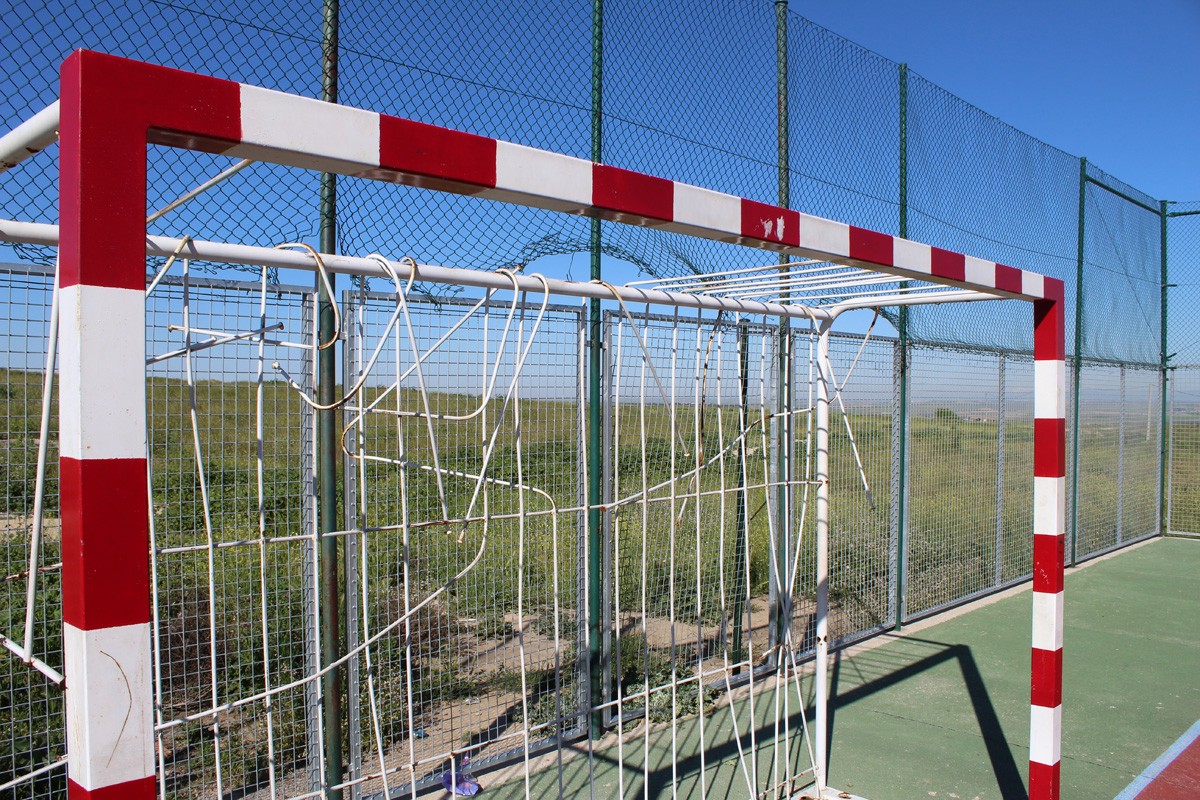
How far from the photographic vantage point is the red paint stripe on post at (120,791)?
3.24 feet

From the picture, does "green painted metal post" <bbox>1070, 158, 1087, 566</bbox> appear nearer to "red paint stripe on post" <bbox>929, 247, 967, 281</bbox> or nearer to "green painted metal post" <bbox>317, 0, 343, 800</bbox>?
"red paint stripe on post" <bbox>929, 247, 967, 281</bbox>

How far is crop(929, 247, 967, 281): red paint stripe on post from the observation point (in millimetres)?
2449

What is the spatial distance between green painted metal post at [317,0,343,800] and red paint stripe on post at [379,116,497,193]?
1.59 meters

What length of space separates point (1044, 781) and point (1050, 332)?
152 cm

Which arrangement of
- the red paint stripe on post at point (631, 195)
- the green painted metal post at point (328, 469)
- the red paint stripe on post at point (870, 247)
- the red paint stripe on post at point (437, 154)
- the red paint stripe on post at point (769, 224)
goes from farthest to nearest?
the green painted metal post at point (328, 469) → the red paint stripe on post at point (870, 247) → the red paint stripe on post at point (769, 224) → the red paint stripe on post at point (631, 195) → the red paint stripe on post at point (437, 154)

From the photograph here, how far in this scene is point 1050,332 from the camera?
306 cm

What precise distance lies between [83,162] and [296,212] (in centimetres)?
204

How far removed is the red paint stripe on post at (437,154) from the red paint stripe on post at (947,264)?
1.50m

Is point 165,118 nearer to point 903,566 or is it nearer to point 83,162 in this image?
point 83,162

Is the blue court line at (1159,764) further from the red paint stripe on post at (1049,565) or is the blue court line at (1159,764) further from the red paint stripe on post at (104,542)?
the red paint stripe on post at (104,542)

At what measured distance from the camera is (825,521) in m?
3.43

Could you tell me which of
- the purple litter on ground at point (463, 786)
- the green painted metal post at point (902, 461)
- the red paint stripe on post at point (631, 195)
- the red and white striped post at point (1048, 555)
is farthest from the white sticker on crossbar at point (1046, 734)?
the green painted metal post at point (902, 461)

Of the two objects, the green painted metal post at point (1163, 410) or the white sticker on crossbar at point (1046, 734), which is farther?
the green painted metal post at point (1163, 410)

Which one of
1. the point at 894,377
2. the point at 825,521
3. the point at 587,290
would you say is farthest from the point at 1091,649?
the point at 587,290
